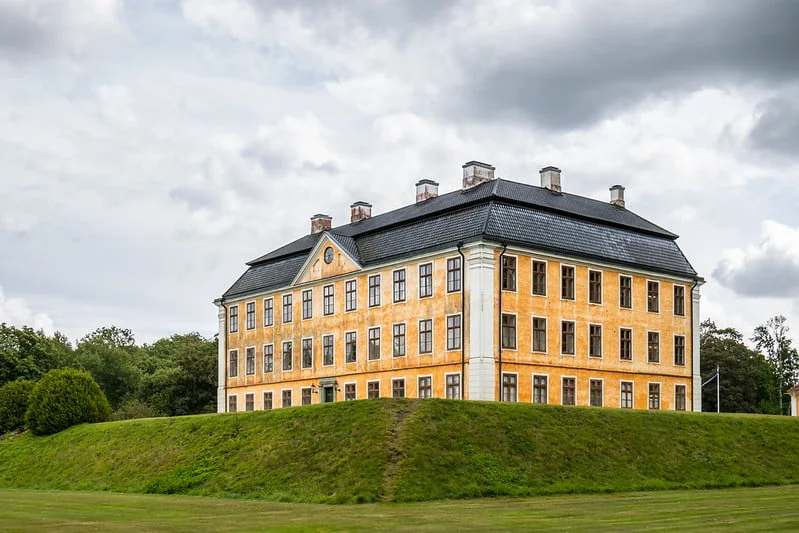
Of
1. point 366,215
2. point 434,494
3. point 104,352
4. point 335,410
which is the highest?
point 366,215

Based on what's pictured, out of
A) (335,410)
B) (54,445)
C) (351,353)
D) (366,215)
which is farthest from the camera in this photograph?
(366,215)

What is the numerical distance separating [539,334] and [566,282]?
9.40 feet

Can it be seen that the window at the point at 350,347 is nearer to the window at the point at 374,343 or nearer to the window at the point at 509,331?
the window at the point at 374,343

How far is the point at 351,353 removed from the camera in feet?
155

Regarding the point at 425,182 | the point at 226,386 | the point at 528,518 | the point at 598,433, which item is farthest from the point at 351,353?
the point at 528,518

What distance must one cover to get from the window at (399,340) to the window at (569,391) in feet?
23.3

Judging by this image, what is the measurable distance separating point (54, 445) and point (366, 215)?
68.0 ft

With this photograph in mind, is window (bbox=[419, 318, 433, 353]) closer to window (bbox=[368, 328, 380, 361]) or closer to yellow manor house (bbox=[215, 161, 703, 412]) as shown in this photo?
yellow manor house (bbox=[215, 161, 703, 412])

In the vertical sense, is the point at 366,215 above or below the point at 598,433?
above

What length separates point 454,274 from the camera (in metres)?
41.4

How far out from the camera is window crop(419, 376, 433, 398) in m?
42.0

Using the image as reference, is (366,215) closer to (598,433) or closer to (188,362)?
(188,362)

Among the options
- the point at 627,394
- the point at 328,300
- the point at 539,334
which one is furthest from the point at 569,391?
the point at 328,300

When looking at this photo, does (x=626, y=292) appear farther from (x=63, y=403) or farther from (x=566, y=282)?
(x=63, y=403)
